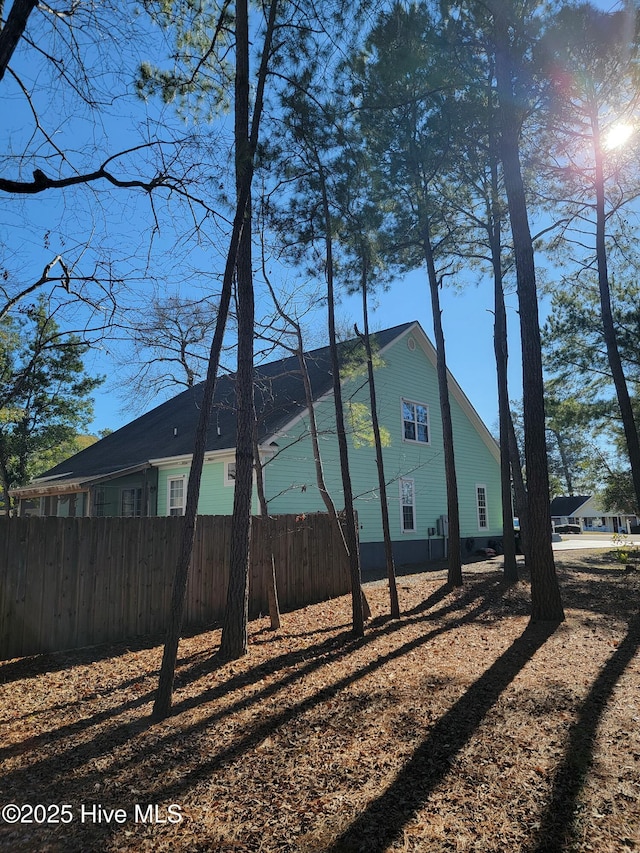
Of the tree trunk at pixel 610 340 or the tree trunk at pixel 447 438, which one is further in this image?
the tree trunk at pixel 610 340

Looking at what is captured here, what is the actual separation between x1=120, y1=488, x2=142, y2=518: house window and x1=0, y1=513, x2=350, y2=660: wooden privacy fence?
8918 mm

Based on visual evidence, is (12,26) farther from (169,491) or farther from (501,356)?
(169,491)

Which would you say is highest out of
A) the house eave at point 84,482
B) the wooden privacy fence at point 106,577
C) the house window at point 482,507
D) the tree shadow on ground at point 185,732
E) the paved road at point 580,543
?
the house eave at point 84,482

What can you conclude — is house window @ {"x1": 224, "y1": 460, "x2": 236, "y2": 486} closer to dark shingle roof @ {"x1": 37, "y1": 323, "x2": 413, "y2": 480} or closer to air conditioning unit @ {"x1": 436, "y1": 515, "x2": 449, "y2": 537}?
dark shingle roof @ {"x1": 37, "y1": 323, "x2": 413, "y2": 480}

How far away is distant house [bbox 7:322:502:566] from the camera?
1361 cm

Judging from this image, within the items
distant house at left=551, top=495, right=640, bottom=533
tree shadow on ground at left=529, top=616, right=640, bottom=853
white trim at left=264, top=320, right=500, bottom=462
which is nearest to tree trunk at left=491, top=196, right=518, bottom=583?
white trim at left=264, top=320, right=500, bottom=462

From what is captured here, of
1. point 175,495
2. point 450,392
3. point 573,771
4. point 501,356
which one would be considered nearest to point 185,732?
point 573,771

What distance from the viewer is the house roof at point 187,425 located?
543 inches

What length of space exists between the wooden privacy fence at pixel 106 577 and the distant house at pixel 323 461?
11.9 ft

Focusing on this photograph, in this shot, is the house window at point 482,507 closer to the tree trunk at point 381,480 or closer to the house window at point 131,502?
the house window at point 131,502

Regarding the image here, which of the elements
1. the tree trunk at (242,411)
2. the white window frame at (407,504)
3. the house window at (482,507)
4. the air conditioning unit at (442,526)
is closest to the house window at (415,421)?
the white window frame at (407,504)

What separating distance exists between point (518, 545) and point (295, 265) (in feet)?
47.8

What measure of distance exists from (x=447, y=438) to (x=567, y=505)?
55.9 metres

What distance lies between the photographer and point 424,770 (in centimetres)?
336
